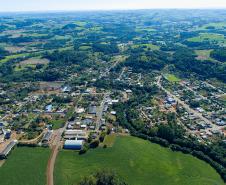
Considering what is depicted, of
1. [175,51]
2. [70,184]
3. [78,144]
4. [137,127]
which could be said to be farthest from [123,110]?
[175,51]

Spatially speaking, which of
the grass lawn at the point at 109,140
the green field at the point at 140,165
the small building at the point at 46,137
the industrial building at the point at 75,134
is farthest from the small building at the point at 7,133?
the grass lawn at the point at 109,140

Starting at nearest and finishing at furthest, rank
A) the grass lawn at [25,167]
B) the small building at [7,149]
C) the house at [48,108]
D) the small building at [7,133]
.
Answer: the grass lawn at [25,167], the small building at [7,149], the small building at [7,133], the house at [48,108]

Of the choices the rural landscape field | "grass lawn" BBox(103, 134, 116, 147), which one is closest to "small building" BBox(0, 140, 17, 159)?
the rural landscape field

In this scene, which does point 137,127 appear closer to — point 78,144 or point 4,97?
point 78,144

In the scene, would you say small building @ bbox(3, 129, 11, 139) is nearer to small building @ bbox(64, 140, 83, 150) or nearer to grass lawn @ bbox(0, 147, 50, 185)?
grass lawn @ bbox(0, 147, 50, 185)

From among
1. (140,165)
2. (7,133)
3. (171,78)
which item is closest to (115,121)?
(140,165)

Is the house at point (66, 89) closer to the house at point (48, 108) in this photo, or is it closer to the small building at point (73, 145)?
the house at point (48, 108)
